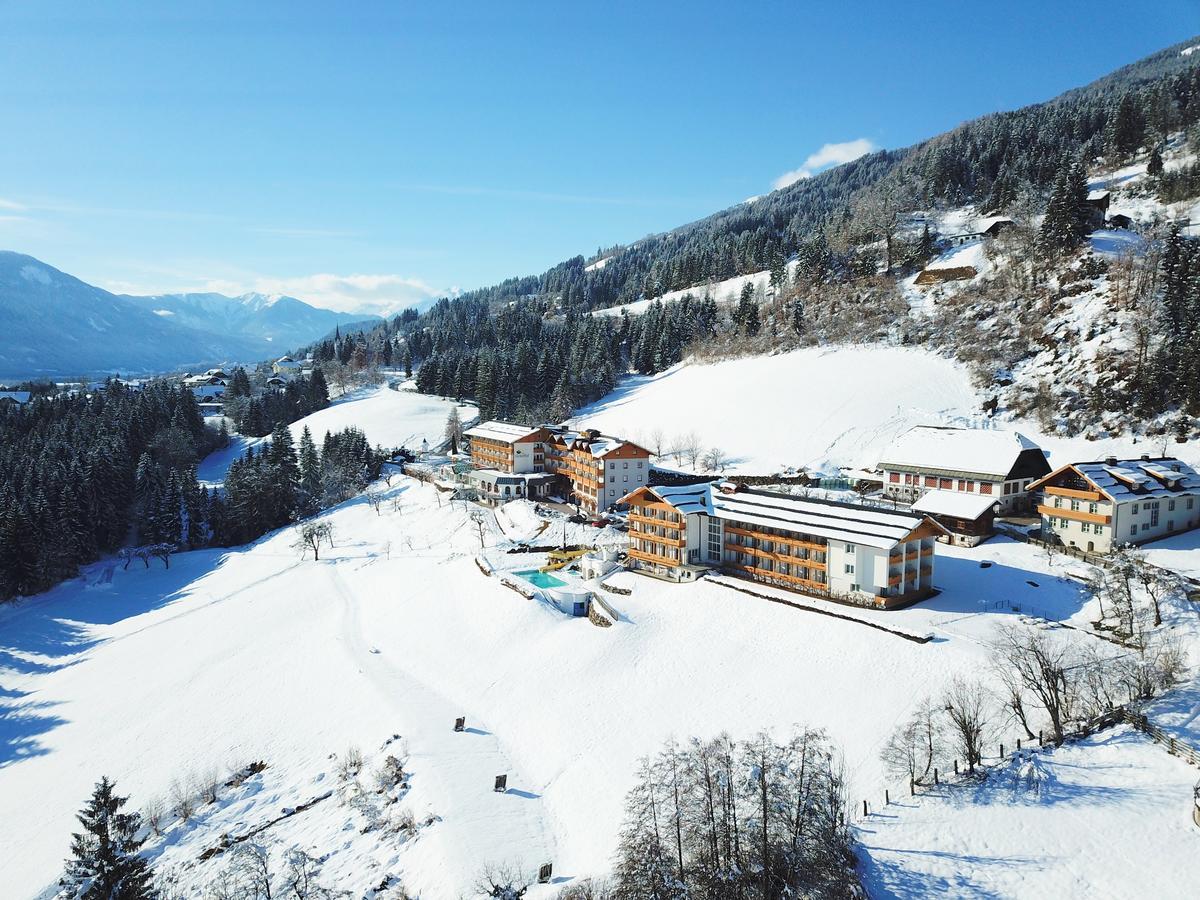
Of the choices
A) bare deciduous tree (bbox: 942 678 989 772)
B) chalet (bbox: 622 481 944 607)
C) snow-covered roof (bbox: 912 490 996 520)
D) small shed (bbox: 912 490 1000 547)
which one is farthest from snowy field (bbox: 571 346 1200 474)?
bare deciduous tree (bbox: 942 678 989 772)

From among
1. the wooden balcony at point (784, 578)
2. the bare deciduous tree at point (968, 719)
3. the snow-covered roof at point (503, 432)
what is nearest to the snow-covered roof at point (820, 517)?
the wooden balcony at point (784, 578)

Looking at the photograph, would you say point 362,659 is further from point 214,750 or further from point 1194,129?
point 1194,129

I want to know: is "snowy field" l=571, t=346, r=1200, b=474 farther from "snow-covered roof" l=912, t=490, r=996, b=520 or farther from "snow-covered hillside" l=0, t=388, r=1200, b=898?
"snow-covered hillside" l=0, t=388, r=1200, b=898

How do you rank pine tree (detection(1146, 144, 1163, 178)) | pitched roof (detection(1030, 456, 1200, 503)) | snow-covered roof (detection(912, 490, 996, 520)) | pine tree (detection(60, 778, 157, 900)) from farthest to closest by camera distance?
pine tree (detection(1146, 144, 1163, 178))
snow-covered roof (detection(912, 490, 996, 520))
pitched roof (detection(1030, 456, 1200, 503))
pine tree (detection(60, 778, 157, 900))

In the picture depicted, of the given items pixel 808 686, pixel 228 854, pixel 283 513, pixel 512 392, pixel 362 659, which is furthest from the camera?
pixel 512 392

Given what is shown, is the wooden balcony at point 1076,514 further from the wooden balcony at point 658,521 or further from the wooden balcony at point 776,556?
the wooden balcony at point 658,521

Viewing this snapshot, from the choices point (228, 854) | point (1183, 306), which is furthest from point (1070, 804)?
point (1183, 306)
